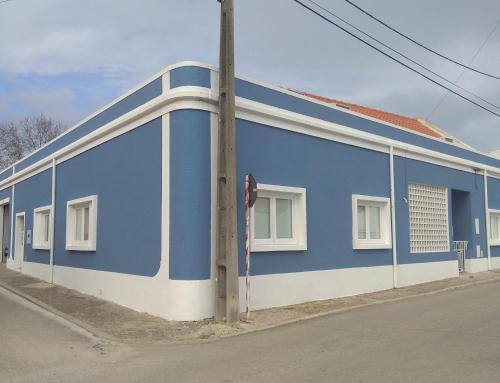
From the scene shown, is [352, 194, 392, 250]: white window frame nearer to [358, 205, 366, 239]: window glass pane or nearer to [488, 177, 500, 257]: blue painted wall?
[358, 205, 366, 239]: window glass pane

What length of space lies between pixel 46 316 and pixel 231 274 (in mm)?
4164

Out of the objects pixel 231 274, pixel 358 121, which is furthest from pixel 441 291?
pixel 231 274

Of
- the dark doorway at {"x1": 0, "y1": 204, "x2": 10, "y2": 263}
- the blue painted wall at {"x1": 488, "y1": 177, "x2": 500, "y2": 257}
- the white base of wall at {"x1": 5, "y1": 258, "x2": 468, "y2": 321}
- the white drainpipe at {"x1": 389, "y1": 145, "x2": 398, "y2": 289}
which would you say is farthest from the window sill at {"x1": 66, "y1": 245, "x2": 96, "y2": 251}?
the blue painted wall at {"x1": 488, "y1": 177, "x2": 500, "y2": 257}

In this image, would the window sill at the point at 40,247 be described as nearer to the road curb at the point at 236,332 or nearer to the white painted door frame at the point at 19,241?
the road curb at the point at 236,332

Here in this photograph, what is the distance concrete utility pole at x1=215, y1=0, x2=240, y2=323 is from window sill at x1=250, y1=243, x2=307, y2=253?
1324 millimetres

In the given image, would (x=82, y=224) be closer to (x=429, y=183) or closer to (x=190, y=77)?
(x=190, y=77)

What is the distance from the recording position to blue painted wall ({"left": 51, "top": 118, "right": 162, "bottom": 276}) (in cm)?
1098

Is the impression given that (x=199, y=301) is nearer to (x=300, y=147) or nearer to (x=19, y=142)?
(x=300, y=147)

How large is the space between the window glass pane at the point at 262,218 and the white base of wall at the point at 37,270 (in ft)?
29.0

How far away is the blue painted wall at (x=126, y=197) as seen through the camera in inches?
432

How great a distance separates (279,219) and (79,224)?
6310 mm

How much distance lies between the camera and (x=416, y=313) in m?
10.8

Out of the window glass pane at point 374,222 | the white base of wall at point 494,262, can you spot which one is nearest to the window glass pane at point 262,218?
the window glass pane at point 374,222

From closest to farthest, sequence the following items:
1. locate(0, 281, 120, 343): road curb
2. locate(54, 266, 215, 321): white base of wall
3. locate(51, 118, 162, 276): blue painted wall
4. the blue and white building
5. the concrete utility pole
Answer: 1. locate(0, 281, 120, 343): road curb
2. the concrete utility pole
3. locate(54, 266, 215, 321): white base of wall
4. the blue and white building
5. locate(51, 118, 162, 276): blue painted wall
